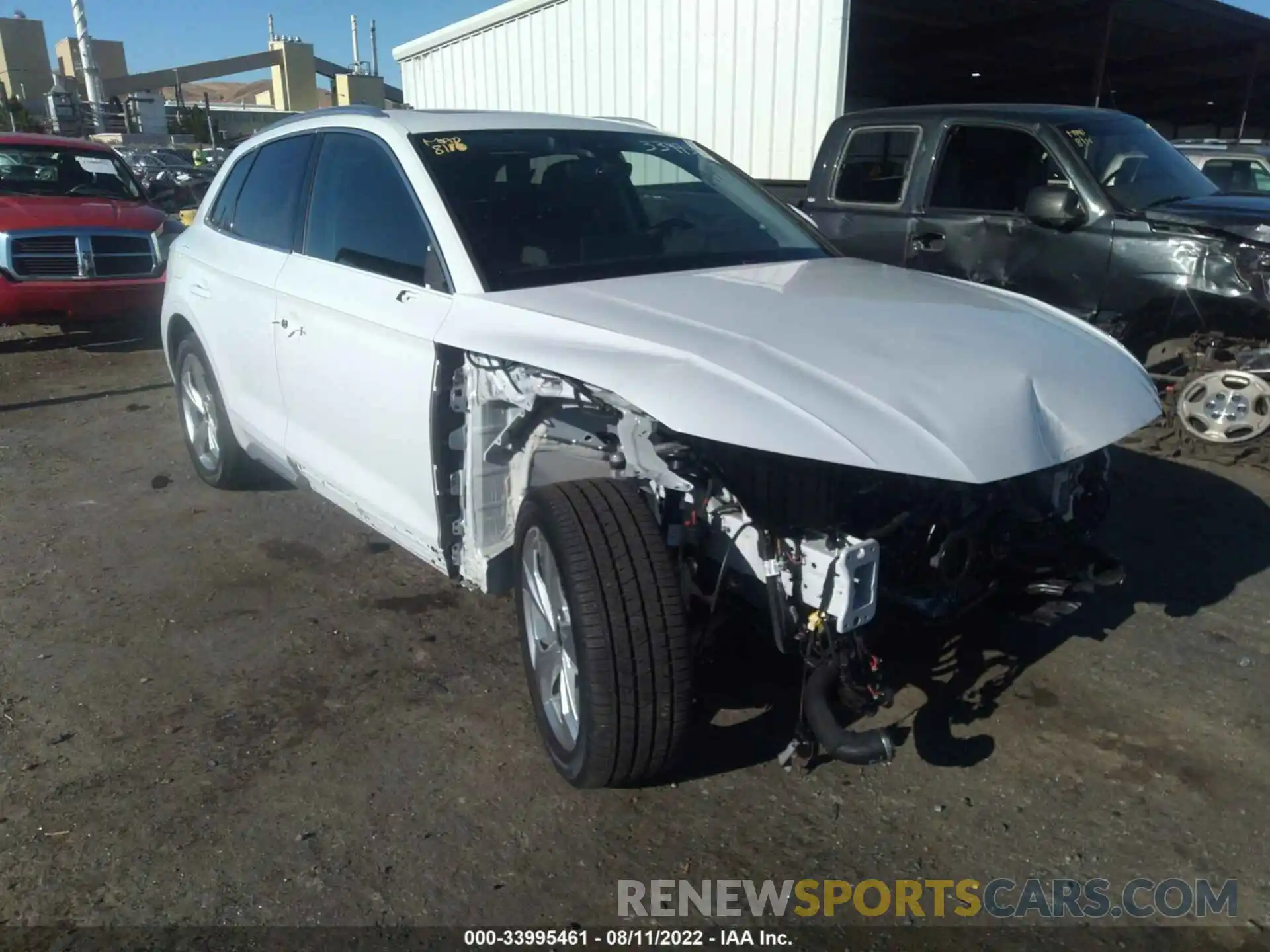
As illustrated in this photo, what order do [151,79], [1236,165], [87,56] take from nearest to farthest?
[1236,165] < [87,56] < [151,79]

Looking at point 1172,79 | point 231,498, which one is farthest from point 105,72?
point 231,498

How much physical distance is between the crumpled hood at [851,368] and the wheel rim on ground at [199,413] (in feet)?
8.87

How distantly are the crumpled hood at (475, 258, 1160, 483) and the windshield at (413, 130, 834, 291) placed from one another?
22cm

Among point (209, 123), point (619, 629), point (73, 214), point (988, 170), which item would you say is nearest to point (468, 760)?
point (619, 629)

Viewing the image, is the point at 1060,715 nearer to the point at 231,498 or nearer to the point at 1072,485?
the point at 1072,485

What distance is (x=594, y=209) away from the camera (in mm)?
3621

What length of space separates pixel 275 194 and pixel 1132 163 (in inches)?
197

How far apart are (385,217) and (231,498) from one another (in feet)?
8.04

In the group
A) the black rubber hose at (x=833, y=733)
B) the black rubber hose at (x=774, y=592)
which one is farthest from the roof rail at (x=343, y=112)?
the black rubber hose at (x=833, y=733)

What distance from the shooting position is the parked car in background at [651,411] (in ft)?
8.02

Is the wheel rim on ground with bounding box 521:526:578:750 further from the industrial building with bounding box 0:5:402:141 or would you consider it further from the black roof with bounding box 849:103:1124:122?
the industrial building with bounding box 0:5:402:141

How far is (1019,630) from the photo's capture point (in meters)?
3.79

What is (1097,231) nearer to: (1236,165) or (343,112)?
A: (343,112)

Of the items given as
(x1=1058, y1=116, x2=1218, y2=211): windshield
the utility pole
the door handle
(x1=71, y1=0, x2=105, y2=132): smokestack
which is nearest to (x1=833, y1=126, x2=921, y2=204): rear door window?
the door handle
